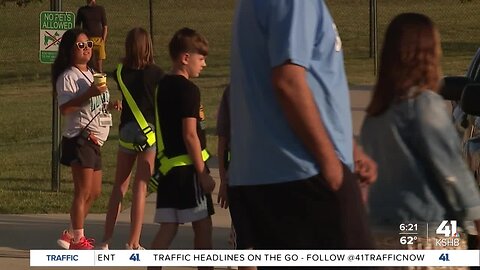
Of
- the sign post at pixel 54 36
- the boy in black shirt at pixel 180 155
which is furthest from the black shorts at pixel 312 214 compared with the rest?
the sign post at pixel 54 36

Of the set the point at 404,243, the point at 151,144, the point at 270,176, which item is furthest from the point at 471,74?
the point at 270,176

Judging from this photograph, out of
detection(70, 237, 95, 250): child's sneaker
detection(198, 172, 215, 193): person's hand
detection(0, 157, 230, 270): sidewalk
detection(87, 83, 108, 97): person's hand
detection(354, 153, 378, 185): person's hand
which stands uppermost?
detection(87, 83, 108, 97): person's hand

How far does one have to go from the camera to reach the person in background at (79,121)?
30.4 ft

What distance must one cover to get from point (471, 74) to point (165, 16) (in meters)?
34.5

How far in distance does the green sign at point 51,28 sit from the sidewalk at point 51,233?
186 centimetres

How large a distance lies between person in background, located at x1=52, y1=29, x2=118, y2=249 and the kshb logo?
15.0 ft

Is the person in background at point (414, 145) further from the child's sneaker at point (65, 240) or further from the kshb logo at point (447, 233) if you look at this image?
the child's sneaker at point (65, 240)

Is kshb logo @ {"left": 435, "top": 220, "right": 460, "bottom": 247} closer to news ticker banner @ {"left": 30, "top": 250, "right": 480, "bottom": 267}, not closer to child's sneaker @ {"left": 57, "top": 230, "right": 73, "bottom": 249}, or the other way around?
news ticker banner @ {"left": 30, "top": 250, "right": 480, "bottom": 267}

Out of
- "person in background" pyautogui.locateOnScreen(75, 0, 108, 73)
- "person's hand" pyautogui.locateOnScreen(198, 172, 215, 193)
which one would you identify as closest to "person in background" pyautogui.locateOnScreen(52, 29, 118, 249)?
"person's hand" pyautogui.locateOnScreen(198, 172, 215, 193)

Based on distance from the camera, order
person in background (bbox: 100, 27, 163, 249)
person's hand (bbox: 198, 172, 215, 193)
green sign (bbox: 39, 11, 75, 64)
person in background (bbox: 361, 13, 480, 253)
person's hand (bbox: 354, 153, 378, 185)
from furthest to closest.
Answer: green sign (bbox: 39, 11, 75, 64) → person in background (bbox: 100, 27, 163, 249) → person's hand (bbox: 198, 172, 215, 193) → person in background (bbox: 361, 13, 480, 253) → person's hand (bbox: 354, 153, 378, 185)

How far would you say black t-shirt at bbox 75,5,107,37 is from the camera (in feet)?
74.2

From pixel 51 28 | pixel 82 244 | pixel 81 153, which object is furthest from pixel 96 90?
pixel 51 28

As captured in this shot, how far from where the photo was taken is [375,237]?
5.05m

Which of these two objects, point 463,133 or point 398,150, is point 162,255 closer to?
point 463,133
